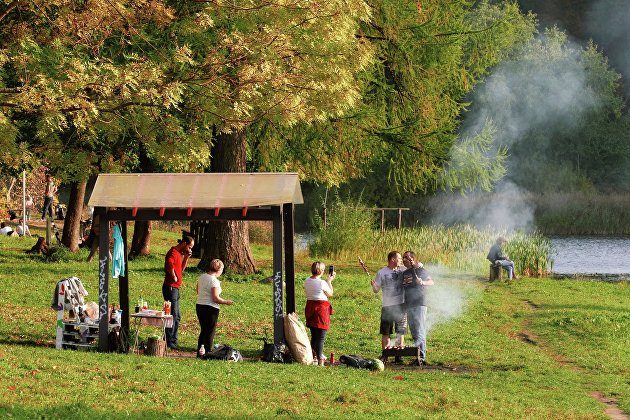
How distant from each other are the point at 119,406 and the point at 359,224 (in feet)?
98.8

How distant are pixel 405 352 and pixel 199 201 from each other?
13.9 feet

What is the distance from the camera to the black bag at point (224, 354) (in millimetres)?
18281

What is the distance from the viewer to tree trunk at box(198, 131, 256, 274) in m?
33.3

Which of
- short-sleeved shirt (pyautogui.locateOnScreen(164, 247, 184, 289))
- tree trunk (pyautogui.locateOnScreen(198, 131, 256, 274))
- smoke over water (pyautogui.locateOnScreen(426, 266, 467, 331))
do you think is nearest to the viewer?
short-sleeved shirt (pyautogui.locateOnScreen(164, 247, 184, 289))

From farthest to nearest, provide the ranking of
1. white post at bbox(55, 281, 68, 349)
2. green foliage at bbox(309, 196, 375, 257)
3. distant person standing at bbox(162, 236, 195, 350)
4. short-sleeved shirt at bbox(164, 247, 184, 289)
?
green foliage at bbox(309, 196, 375, 257), short-sleeved shirt at bbox(164, 247, 184, 289), distant person standing at bbox(162, 236, 195, 350), white post at bbox(55, 281, 68, 349)

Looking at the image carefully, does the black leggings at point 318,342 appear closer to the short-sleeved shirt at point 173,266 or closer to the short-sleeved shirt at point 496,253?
the short-sleeved shirt at point 173,266

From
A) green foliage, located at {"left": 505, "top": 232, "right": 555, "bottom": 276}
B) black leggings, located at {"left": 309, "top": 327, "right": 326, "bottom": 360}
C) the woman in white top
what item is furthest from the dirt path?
green foliage, located at {"left": 505, "top": 232, "right": 555, "bottom": 276}

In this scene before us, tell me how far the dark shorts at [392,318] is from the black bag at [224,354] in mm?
2732

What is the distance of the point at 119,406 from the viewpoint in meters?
13.6

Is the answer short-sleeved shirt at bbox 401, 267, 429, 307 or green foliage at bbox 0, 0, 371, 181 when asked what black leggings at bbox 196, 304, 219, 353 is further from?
green foliage at bbox 0, 0, 371, 181

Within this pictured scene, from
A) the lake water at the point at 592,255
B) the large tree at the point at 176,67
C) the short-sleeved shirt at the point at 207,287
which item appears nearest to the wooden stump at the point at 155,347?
the short-sleeved shirt at the point at 207,287

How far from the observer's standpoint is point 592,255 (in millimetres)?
50594

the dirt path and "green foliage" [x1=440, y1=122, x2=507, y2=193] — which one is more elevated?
"green foliage" [x1=440, y1=122, x2=507, y2=193]

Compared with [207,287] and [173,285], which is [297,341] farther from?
[173,285]
